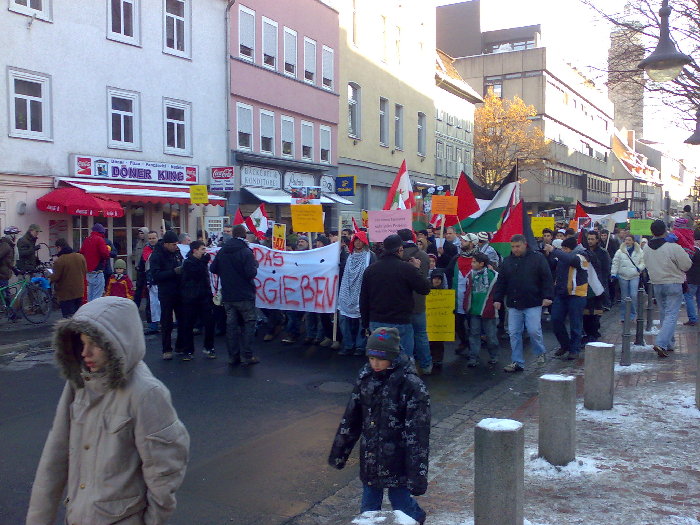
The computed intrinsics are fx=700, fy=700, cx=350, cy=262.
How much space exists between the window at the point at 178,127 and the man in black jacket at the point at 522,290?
1483 cm

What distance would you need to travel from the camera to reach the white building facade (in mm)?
17188

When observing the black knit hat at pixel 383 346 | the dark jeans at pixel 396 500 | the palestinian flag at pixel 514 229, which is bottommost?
the dark jeans at pixel 396 500

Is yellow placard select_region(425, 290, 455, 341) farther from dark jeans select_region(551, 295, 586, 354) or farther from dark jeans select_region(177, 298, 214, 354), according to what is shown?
dark jeans select_region(177, 298, 214, 354)

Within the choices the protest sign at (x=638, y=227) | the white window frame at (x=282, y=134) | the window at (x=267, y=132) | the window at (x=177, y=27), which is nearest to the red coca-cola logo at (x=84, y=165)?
the window at (x=177, y=27)

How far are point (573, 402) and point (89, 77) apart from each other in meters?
17.1

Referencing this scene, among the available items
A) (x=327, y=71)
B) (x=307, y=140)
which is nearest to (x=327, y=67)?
(x=327, y=71)

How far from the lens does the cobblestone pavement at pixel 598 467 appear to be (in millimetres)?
4832

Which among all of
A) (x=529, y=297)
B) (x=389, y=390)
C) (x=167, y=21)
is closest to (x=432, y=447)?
(x=389, y=390)

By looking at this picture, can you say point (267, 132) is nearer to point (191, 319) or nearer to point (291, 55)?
point (291, 55)

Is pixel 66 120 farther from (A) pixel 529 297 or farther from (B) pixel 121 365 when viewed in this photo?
(B) pixel 121 365

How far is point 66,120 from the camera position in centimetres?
1838

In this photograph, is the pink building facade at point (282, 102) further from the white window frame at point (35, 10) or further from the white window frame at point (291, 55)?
the white window frame at point (35, 10)

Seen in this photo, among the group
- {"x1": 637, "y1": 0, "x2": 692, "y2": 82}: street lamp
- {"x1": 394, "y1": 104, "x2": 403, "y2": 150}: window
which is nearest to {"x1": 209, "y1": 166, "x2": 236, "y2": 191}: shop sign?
{"x1": 637, "y1": 0, "x2": 692, "y2": 82}: street lamp

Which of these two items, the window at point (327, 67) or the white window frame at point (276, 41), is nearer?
the white window frame at point (276, 41)
